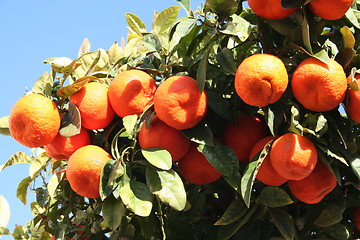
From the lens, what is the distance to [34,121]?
163 cm

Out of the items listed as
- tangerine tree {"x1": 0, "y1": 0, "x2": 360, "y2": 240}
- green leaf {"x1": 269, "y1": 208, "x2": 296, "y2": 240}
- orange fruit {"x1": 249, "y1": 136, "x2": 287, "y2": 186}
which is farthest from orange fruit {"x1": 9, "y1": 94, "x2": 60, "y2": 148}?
green leaf {"x1": 269, "y1": 208, "x2": 296, "y2": 240}

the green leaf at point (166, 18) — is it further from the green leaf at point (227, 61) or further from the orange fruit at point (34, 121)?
the orange fruit at point (34, 121)

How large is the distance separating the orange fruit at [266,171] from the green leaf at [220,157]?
0.28 feet

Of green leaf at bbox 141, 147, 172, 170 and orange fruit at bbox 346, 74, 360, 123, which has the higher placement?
green leaf at bbox 141, 147, 172, 170

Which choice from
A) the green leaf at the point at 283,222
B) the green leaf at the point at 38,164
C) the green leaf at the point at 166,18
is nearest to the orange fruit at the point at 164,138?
the green leaf at the point at 283,222

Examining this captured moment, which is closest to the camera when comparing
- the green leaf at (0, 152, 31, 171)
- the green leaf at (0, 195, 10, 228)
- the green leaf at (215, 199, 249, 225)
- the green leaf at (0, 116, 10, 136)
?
the green leaf at (215, 199, 249, 225)

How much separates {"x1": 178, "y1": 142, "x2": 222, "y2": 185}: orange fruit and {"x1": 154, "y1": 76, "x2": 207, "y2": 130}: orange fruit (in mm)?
124

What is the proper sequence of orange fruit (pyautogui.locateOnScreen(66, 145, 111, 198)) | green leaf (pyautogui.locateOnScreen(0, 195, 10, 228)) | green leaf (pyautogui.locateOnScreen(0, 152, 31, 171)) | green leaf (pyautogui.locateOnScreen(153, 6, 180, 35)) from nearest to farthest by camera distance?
1. orange fruit (pyautogui.locateOnScreen(66, 145, 111, 198))
2. green leaf (pyautogui.locateOnScreen(153, 6, 180, 35))
3. green leaf (pyautogui.locateOnScreen(0, 152, 31, 171))
4. green leaf (pyautogui.locateOnScreen(0, 195, 10, 228))

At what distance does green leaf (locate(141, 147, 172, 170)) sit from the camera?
58.7 inches

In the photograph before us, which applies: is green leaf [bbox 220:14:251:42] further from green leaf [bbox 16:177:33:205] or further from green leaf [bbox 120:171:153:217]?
green leaf [bbox 16:177:33:205]

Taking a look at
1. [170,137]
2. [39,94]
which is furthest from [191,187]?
[39,94]

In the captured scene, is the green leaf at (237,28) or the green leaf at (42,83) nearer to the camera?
the green leaf at (237,28)

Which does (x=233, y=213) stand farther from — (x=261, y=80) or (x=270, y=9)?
(x=270, y=9)

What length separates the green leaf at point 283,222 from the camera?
1.64 metres
